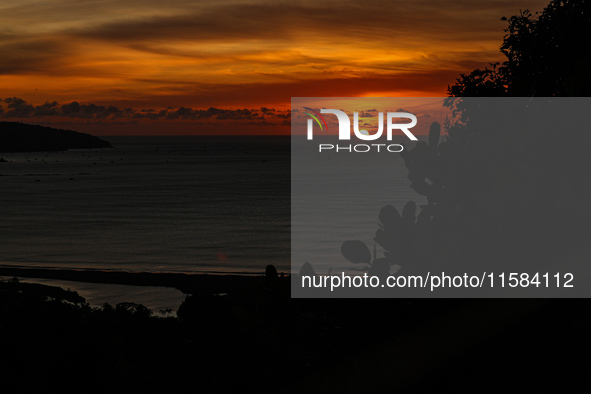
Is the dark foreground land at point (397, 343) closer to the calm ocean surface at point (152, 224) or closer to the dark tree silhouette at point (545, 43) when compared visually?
the dark tree silhouette at point (545, 43)

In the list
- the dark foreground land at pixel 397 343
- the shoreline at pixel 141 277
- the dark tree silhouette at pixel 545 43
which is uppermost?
the dark tree silhouette at pixel 545 43

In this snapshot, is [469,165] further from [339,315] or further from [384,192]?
[384,192]

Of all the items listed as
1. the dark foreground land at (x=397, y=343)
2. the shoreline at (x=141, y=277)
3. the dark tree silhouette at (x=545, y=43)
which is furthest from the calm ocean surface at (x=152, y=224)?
the dark foreground land at (x=397, y=343)

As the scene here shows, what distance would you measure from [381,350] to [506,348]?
1.20 meters

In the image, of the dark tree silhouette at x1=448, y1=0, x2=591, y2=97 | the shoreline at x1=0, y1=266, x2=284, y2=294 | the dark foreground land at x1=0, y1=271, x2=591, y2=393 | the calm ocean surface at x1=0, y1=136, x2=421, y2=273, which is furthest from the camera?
the calm ocean surface at x1=0, y1=136, x2=421, y2=273

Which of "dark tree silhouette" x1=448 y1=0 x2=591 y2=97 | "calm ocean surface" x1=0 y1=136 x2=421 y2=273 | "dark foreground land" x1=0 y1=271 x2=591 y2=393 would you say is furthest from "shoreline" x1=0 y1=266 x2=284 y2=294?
"dark foreground land" x1=0 y1=271 x2=591 y2=393

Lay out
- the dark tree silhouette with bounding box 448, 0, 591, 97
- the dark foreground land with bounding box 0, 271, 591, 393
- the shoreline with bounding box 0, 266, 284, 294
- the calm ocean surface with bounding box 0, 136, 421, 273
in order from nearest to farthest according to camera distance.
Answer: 1. the dark foreground land with bounding box 0, 271, 591, 393
2. the dark tree silhouette with bounding box 448, 0, 591, 97
3. the shoreline with bounding box 0, 266, 284, 294
4. the calm ocean surface with bounding box 0, 136, 421, 273

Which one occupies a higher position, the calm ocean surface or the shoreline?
the calm ocean surface

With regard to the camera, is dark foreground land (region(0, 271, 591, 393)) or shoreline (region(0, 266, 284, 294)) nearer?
dark foreground land (region(0, 271, 591, 393))

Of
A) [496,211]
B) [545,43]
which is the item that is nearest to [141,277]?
[545,43]

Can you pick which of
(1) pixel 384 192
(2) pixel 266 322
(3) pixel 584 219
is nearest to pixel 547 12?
(3) pixel 584 219

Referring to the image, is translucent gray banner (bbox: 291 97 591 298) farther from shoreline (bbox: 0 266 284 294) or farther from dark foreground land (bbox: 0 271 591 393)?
shoreline (bbox: 0 266 284 294)

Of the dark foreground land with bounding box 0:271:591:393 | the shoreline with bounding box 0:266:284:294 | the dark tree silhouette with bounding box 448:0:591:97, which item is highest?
the dark tree silhouette with bounding box 448:0:591:97

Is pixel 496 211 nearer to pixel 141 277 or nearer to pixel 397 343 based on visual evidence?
pixel 397 343
